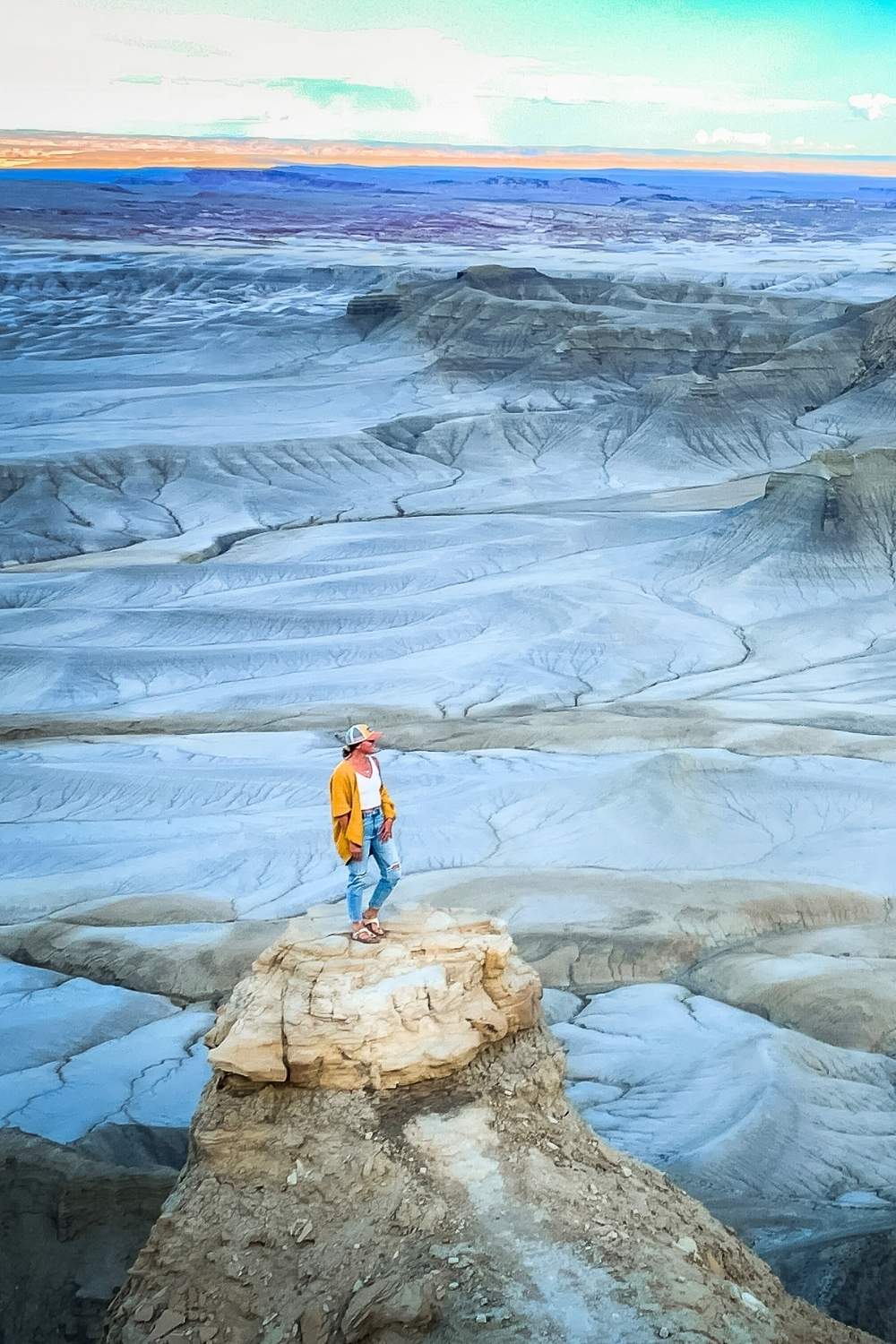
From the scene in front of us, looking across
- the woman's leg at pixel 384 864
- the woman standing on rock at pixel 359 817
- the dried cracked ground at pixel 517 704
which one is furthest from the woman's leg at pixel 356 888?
the dried cracked ground at pixel 517 704

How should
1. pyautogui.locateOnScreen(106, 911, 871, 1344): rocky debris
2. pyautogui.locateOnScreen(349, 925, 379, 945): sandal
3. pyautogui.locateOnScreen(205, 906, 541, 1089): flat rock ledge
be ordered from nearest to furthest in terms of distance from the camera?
pyautogui.locateOnScreen(106, 911, 871, 1344): rocky debris, pyautogui.locateOnScreen(205, 906, 541, 1089): flat rock ledge, pyautogui.locateOnScreen(349, 925, 379, 945): sandal

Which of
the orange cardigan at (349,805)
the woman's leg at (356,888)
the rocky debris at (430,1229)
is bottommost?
the rocky debris at (430,1229)

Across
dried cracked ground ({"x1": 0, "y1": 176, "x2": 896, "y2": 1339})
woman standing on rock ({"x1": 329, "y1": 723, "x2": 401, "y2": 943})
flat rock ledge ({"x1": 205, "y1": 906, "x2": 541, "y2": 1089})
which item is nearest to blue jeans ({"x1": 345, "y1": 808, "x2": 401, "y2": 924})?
woman standing on rock ({"x1": 329, "y1": 723, "x2": 401, "y2": 943})

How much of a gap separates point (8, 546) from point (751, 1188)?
3488cm

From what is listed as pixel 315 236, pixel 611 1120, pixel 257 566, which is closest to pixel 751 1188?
pixel 611 1120

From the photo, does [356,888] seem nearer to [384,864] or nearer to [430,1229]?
[384,864]

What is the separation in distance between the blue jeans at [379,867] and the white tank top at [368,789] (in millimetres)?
65

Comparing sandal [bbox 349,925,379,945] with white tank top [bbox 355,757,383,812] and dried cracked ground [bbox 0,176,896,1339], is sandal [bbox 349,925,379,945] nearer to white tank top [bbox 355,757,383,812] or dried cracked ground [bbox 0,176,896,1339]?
white tank top [bbox 355,757,383,812]

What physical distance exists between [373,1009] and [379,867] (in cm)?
96

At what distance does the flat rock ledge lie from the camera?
7.64 meters

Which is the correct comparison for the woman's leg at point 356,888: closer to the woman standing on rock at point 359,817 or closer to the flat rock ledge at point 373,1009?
the woman standing on rock at point 359,817

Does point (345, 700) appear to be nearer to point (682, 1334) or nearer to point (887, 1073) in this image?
point (887, 1073)

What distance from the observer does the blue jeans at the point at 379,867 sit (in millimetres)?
8188

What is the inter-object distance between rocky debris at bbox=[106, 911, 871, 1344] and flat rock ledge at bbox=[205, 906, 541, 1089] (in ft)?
0.11
